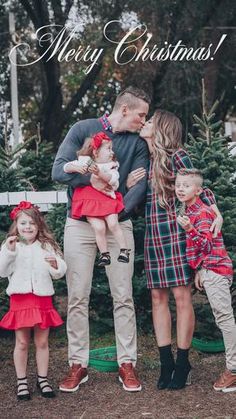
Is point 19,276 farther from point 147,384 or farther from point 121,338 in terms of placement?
point 147,384

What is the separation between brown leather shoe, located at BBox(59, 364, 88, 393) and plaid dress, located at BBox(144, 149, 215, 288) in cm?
83

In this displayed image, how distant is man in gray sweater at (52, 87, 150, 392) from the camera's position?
502 cm

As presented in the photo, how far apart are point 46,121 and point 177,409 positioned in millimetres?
12330

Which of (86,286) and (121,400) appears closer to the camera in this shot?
(121,400)

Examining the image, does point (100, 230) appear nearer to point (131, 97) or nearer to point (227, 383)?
point (131, 97)

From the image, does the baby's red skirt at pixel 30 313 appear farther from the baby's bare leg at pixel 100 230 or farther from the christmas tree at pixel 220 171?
the christmas tree at pixel 220 171

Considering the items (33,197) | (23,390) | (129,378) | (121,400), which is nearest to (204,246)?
(129,378)

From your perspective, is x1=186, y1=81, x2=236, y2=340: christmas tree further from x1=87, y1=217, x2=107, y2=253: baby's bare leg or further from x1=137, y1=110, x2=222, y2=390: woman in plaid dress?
x1=87, y1=217, x2=107, y2=253: baby's bare leg

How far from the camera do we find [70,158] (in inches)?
196

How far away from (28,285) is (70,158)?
3.19 feet

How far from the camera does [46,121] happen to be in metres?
16.3

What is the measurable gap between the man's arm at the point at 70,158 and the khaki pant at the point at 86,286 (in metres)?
0.32

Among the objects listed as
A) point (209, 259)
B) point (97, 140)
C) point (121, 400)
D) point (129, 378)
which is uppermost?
point (97, 140)

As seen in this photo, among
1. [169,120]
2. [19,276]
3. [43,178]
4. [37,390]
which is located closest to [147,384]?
[37,390]
